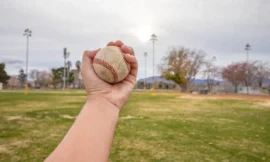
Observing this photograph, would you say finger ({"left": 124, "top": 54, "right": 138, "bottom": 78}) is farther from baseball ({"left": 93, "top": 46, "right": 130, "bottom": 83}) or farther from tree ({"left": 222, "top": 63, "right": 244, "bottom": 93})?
tree ({"left": 222, "top": 63, "right": 244, "bottom": 93})

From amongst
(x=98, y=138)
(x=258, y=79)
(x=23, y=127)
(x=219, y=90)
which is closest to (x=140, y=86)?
(x=219, y=90)

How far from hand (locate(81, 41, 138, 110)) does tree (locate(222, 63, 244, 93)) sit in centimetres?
6016

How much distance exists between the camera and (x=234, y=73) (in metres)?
58.6

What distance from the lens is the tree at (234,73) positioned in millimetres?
57094

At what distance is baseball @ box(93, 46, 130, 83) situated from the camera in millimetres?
2650

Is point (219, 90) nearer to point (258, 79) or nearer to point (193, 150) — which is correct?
point (258, 79)

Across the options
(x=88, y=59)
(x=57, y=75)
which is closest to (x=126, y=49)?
(x=88, y=59)

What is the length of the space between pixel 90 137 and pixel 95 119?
0.68 feet

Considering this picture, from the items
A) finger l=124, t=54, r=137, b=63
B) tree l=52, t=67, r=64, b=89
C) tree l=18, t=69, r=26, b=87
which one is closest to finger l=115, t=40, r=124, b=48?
finger l=124, t=54, r=137, b=63

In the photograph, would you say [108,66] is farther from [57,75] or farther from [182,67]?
[57,75]

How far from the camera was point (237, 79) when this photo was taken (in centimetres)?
5838

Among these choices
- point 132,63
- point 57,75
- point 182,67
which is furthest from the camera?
point 57,75

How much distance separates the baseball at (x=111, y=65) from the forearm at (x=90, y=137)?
420 mm

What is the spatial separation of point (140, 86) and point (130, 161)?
289 ft
